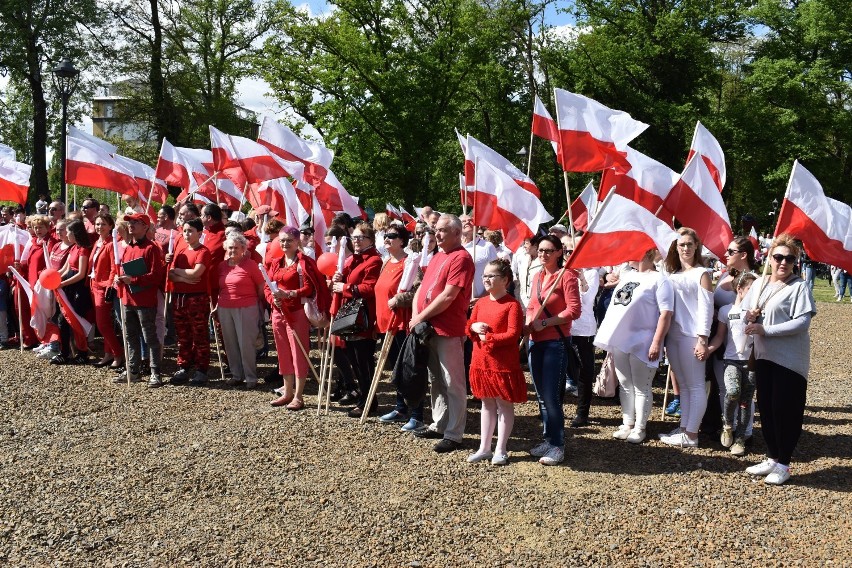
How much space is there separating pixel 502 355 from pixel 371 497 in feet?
4.89

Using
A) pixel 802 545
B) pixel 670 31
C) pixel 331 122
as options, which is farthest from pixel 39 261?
pixel 670 31

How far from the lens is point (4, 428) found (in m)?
7.37

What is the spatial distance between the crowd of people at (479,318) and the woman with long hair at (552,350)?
2 cm

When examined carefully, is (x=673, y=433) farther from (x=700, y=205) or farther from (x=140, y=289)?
(x=140, y=289)

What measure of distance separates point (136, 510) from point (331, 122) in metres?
25.2

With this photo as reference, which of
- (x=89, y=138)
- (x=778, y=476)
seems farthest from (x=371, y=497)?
(x=89, y=138)

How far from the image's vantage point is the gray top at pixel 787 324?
5.66 meters

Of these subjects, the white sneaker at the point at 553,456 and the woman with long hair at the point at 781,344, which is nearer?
the woman with long hair at the point at 781,344

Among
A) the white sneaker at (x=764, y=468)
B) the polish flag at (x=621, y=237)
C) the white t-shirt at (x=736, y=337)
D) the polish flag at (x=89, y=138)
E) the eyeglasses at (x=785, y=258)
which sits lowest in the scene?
the white sneaker at (x=764, y=468)

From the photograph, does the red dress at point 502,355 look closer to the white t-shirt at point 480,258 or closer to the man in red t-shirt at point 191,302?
the white t-shirt at point 480,258

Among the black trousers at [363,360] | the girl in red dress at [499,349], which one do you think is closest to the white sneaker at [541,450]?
the girl in red dress at [499,349]

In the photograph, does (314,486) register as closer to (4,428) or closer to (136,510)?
(136,510)

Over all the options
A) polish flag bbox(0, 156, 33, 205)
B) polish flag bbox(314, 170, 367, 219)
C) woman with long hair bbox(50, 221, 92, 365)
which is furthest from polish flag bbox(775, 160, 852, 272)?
polish flag bbox(0, 156, 33, 205)

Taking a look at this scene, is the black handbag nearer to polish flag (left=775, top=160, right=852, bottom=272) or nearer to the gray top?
the gray top
